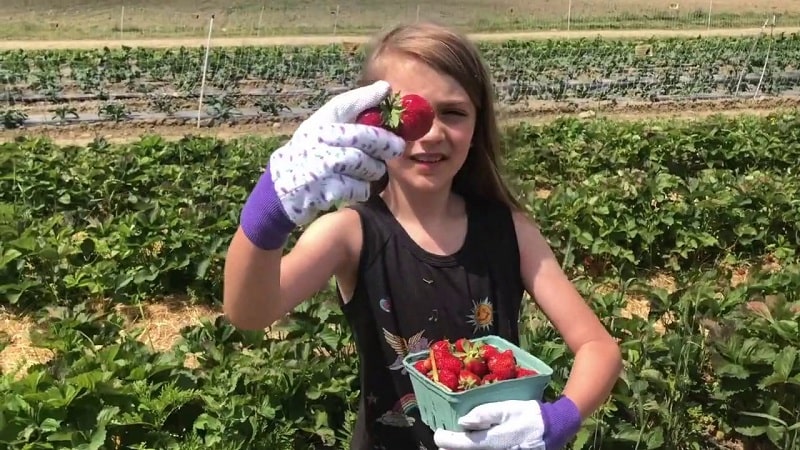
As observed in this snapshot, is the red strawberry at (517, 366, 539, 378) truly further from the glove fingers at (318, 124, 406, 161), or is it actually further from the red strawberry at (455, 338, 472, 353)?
the glove fingers at (318, 124, 406, 161)

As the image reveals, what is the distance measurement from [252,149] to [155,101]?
6634 millimetres

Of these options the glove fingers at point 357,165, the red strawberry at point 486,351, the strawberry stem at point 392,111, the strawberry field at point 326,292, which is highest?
the strawberry stem at point 392,111

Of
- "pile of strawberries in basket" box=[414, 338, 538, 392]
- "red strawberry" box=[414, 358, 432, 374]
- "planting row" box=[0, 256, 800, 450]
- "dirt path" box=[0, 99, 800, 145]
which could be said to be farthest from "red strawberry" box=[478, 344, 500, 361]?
"dirt path" box=[0, 99, 800, 145]

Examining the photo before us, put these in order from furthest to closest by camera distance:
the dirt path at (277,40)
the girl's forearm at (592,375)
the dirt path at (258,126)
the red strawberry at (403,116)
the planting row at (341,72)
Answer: the dirt path at (277,40) < the planting row at (341,72) < the dirt path at (258,126) < the girl's forearm at (592,375) < the red strawberry at (403,116)

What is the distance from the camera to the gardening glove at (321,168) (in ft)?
4.58

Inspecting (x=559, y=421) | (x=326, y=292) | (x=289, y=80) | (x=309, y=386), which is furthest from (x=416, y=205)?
(x=289, y=80)

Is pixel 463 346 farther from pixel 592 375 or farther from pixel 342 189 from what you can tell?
pixel 342 189

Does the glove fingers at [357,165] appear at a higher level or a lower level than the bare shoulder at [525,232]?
higher

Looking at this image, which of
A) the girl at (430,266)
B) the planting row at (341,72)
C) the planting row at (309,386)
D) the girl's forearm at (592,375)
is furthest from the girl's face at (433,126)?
the planting row at (341,72)

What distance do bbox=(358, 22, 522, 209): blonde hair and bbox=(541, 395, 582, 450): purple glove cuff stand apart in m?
0.61

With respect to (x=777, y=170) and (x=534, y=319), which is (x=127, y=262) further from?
(x=777, y=170)

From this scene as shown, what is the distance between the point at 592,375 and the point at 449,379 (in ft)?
1.27

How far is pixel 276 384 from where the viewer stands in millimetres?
2996

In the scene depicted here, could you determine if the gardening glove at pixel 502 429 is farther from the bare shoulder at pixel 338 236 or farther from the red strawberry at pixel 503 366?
the bare shoulder at pixel 338 236
